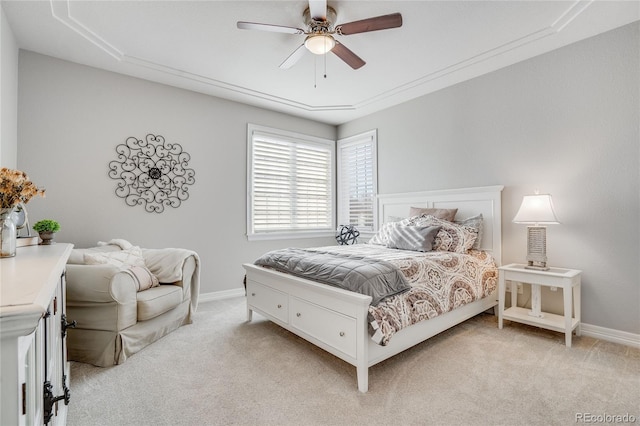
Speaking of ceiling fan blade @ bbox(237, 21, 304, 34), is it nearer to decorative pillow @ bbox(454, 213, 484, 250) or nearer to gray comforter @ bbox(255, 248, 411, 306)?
gray comforter @ bbox(255, 248, 411, 306)

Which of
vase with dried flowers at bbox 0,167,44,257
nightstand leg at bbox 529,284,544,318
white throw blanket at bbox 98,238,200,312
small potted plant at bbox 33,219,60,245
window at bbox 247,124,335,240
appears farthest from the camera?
window at bbox 247,124,335,240

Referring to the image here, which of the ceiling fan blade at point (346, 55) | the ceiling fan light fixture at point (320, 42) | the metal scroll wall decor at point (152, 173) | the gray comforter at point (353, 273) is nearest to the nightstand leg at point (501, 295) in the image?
the gray comforter at point (353, 273)

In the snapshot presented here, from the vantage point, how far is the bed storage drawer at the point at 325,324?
2010mm

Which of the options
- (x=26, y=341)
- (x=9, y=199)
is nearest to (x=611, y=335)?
(x=26, y=341)

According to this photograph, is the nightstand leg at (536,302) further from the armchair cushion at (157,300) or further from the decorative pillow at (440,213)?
the armchair cushion at (157,300)

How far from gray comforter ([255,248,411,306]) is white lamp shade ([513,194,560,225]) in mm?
1437

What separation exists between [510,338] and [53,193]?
451cm

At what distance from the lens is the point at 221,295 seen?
4016mm

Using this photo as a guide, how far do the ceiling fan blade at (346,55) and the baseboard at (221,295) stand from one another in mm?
3130

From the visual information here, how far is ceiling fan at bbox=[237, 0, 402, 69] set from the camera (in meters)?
2.13

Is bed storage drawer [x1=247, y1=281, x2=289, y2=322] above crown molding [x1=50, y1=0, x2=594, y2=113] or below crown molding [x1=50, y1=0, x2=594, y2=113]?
below

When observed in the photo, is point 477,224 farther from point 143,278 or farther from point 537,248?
point 143,278

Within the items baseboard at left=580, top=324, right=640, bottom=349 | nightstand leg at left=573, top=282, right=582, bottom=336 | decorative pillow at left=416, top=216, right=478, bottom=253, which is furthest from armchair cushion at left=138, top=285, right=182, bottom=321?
baseboard at left=580, top=324, right=640, bottom=349

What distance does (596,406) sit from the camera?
1.73 metres
